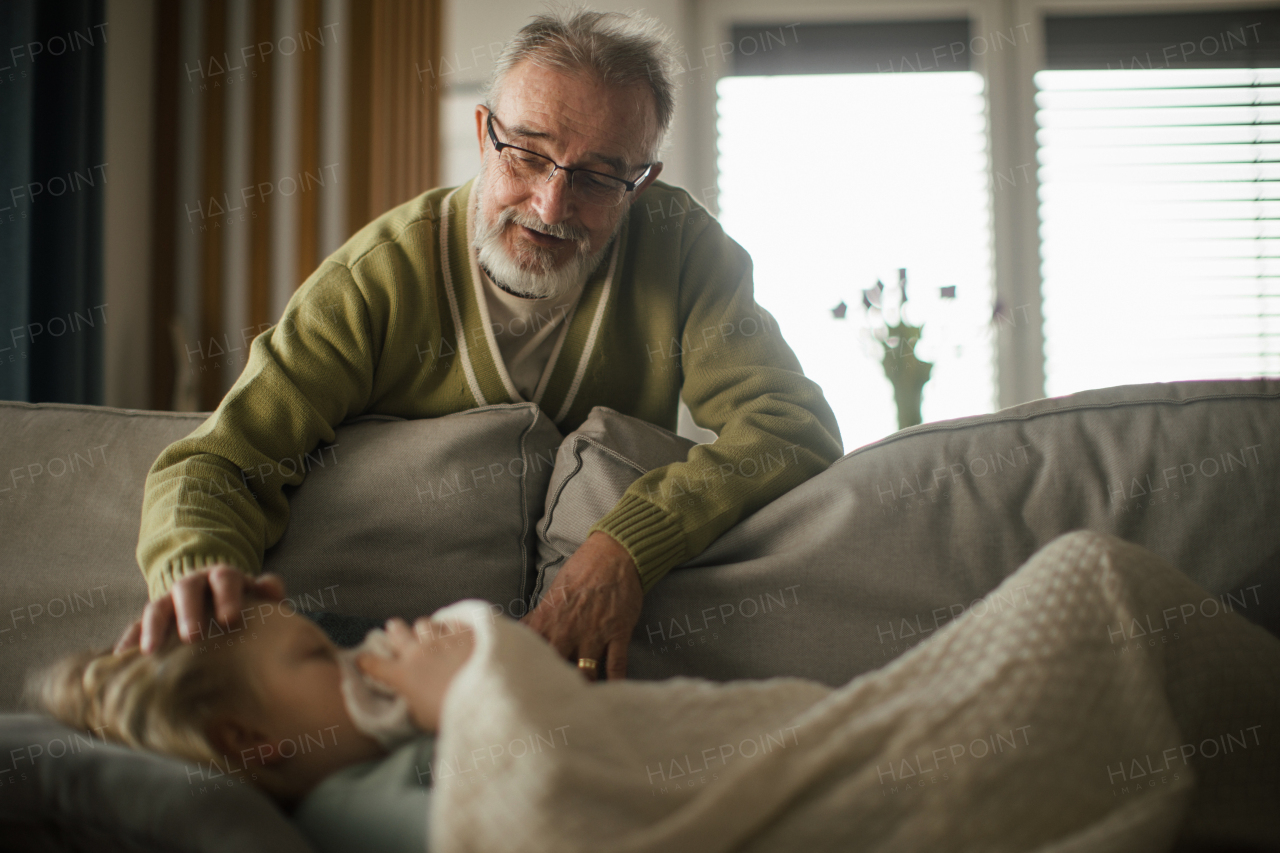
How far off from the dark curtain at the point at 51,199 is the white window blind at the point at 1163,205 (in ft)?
10.2

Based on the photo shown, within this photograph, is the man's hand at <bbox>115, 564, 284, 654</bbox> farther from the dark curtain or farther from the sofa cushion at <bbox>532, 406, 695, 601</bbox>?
the dark curtain

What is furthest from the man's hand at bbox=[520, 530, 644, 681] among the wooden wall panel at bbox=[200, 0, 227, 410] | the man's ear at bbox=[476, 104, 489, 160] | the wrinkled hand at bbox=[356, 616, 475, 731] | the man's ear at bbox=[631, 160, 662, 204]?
the wooden wall panel at bbox=[200, 0, 227, 410]

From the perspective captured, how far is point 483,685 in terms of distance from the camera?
57 centimetres

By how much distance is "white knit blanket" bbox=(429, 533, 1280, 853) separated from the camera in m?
0.54

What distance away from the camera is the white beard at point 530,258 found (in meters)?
1.31

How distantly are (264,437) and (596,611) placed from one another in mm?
510

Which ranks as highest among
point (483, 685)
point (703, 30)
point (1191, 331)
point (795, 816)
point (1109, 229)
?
point (703, 30)

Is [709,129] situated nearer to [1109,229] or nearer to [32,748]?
[1109,229]

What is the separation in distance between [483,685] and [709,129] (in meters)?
2.87

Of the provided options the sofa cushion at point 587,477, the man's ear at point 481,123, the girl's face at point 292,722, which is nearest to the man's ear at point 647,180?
the man's ear at point 481,123

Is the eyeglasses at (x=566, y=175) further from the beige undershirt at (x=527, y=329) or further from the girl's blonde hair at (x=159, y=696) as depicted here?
the girl's blonde hair at (x=159, y=696)

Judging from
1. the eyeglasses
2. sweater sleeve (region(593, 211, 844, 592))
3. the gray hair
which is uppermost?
the gray hair

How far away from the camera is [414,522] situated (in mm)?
1077

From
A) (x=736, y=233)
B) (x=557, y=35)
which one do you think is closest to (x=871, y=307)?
(x=736, y=233)
